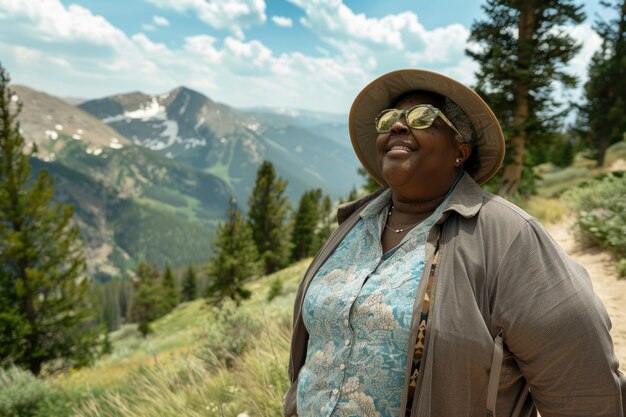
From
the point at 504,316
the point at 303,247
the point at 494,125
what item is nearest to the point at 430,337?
the point at 504,316

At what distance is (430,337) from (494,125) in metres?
1.07

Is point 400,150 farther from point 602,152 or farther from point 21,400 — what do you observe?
point 602,152

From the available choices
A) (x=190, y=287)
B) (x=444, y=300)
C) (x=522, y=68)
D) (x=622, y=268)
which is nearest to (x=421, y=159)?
(x=444, y=300)

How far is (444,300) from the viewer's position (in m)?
1.61

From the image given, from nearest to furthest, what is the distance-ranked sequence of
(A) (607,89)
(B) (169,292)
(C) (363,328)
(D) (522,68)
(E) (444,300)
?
(E) (444,300), (C) (363,328), (D) (522,68), (A) (607,89), (B) (169,292)

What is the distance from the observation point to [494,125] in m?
2.01

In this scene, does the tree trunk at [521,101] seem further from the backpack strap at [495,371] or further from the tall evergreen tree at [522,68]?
the backpack strap at [495,371]

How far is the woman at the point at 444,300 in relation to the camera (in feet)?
4.87

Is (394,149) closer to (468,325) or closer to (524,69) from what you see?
(468,325)

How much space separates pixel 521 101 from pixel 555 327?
16.0m

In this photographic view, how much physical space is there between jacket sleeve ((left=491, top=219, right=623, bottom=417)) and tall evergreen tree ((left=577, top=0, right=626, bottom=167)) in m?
29.3

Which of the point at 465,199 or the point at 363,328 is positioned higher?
the point at 465,199

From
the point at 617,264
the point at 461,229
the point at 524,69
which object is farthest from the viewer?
the point at 524,69

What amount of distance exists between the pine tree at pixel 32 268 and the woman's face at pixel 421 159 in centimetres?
1724
